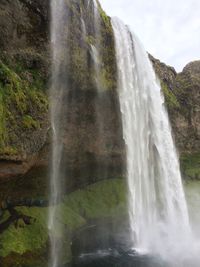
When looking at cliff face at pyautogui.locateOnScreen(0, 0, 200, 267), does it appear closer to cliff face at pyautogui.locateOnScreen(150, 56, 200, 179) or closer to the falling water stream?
the falling water stream

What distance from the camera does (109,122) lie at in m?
19.8

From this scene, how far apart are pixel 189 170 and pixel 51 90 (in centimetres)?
1736

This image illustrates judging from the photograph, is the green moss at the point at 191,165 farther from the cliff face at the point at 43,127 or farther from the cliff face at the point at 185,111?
the cliff face at the point at 43,127

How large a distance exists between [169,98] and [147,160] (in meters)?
7.26

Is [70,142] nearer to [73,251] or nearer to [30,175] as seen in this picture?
[30,175]

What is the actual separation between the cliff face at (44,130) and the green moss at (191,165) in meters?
7.46

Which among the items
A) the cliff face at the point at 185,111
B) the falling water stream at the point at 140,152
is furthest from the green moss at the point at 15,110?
the cliff face at the point at 185,111

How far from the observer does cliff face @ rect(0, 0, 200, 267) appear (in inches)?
537

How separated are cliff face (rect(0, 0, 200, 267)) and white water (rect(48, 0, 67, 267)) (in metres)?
0.38

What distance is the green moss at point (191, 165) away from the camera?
92.1 feet

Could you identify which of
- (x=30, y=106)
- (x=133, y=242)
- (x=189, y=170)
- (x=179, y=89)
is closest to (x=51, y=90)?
(x=30, y=106)

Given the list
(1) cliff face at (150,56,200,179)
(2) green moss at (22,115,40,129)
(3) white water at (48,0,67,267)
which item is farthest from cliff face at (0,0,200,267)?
(1) cliff face at (150,56,200,179)

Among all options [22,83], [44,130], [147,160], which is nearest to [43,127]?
[44,130]

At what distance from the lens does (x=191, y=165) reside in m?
28.8
